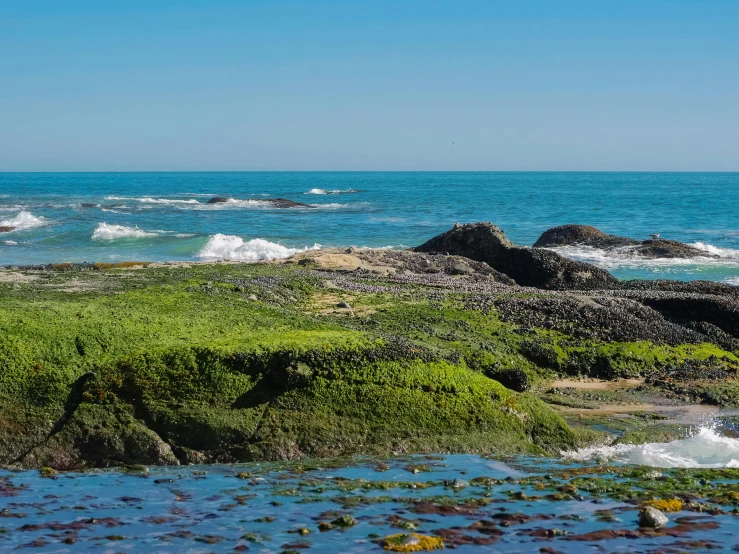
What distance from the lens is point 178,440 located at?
1233 cm

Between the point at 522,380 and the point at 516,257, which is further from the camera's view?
the point at 516,257

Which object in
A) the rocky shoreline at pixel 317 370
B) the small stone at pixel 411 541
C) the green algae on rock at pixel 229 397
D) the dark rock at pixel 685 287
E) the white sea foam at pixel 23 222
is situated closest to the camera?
the small stone at pixel 411 541

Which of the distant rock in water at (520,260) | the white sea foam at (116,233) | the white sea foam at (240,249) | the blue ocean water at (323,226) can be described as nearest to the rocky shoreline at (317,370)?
the distant rock in water at (520,260)

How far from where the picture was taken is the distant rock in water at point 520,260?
28391 millimetres

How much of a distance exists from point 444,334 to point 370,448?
531cm

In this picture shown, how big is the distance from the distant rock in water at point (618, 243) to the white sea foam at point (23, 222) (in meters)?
35.2

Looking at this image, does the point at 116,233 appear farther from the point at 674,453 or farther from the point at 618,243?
the point at 674,453

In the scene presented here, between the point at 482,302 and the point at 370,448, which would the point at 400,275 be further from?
the point at 370,448

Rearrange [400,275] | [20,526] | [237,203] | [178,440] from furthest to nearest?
[237,203]
[400,275]
[178,440]
[20,526]

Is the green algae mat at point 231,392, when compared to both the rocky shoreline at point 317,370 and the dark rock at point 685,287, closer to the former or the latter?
the rocky shoreline at point 317,370

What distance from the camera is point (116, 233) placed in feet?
173

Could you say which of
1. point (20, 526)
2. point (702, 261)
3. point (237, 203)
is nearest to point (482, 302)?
point (20, 526)

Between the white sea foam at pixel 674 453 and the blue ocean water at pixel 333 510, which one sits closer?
the blue ocean water at pixel 333 510

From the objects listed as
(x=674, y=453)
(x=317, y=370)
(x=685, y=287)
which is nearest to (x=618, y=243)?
(x=685, y=287)
